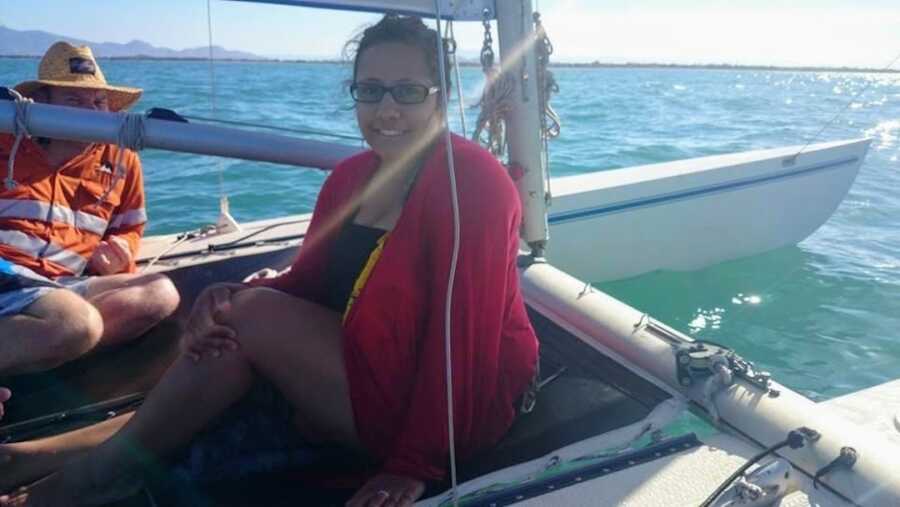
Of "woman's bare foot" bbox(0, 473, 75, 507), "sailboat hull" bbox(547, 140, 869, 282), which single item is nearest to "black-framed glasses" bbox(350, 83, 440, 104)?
"woman's bare foot" bbox(0, 473, 75, 507)

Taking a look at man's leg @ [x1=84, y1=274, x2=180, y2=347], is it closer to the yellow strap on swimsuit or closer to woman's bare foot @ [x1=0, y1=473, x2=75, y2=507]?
woman's bare foot @ [x1=0, y1=473, x2=75, y2=507]

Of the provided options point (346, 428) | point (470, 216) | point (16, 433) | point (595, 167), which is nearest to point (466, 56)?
Answer: point (470, 216)

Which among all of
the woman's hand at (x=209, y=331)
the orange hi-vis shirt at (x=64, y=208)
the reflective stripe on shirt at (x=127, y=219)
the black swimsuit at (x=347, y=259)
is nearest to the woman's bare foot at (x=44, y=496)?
the woman's hand at (x=209, y=331)

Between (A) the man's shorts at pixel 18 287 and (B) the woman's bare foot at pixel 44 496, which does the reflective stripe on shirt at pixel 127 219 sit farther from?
(B) the woman's bare foot at pixel 44 496

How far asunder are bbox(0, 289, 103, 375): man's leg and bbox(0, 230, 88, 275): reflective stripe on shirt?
281 millimetres

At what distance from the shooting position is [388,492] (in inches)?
50.6

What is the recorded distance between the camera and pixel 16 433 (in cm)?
173

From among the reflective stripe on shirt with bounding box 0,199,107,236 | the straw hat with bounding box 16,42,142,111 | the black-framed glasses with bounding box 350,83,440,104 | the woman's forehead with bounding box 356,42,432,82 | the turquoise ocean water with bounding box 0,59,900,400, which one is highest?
the straw hat with bounding box 16,42,142,111

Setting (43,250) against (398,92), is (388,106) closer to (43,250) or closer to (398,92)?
(398,92)

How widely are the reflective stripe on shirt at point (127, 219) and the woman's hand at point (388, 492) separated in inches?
59.8

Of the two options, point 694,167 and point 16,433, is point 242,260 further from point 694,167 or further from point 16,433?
point 694,167

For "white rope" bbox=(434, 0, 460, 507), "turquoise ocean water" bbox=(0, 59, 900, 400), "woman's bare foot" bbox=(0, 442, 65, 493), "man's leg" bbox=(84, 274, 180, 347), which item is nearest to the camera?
"white rope" bbox=(434, 0, 460, 507)

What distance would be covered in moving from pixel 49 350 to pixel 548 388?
1257 mm

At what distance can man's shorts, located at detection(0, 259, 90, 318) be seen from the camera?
5.91ft
